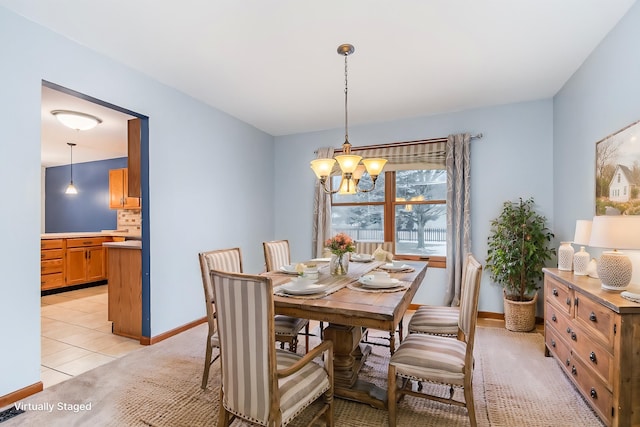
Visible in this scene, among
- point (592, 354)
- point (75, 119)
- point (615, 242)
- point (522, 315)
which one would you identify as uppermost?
point (75, 119)

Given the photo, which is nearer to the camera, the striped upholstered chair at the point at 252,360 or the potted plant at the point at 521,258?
the striped upholstered chair at the point at 252,360

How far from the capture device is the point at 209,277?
2332 millimetres

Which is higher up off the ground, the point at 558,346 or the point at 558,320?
the point at 558,320

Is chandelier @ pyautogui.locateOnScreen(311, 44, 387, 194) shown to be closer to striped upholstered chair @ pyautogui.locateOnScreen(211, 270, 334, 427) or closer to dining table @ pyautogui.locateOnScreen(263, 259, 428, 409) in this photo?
dining table @ pyautogui.locateOnScreen(263, 259, 428, 409)

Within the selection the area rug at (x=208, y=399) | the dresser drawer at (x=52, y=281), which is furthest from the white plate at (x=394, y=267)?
the dresser drawer at (x=52, y=281)

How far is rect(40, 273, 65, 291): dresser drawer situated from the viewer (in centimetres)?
502

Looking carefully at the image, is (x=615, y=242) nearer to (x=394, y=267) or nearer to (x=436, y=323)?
(x=436, y=323)

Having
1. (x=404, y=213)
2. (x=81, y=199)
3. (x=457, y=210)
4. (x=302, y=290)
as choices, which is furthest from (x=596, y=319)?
(x=81, y=199)

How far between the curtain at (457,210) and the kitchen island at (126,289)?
3.55 metres

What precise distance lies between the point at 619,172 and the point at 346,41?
2208 millimetres

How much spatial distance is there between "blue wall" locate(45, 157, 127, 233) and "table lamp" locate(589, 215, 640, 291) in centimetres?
748

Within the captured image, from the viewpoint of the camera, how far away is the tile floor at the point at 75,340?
2639 mm

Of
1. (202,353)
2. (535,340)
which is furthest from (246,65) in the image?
(535,340)

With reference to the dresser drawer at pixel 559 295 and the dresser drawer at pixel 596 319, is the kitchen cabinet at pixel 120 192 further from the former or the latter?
the dresser drawer at pixel 596 319
